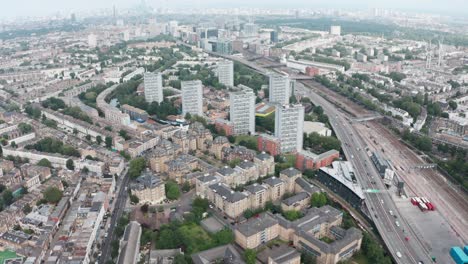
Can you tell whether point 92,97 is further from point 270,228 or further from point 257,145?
point 270,228

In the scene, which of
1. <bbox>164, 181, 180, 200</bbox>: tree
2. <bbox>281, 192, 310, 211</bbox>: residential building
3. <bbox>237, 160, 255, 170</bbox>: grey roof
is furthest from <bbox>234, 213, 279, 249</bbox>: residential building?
<bbox>237, 160, 255, 170</bbox>: grey roof

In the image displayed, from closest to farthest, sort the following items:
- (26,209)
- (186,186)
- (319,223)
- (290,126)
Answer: (319,223), (26,209), (186,186), (290,126)

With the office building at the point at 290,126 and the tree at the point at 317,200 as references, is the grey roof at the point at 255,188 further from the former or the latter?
the office building at the point at 290,126

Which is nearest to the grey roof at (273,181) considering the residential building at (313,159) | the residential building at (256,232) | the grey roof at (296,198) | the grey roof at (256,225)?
the grey roof at (296,198)

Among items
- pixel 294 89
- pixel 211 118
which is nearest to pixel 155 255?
pixel 211 118

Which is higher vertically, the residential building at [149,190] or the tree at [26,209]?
the residential building at [149,190]

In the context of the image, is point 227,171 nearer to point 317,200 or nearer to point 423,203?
point 317,200

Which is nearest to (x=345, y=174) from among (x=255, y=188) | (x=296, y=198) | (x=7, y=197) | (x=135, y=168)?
(x=296, y=198)
